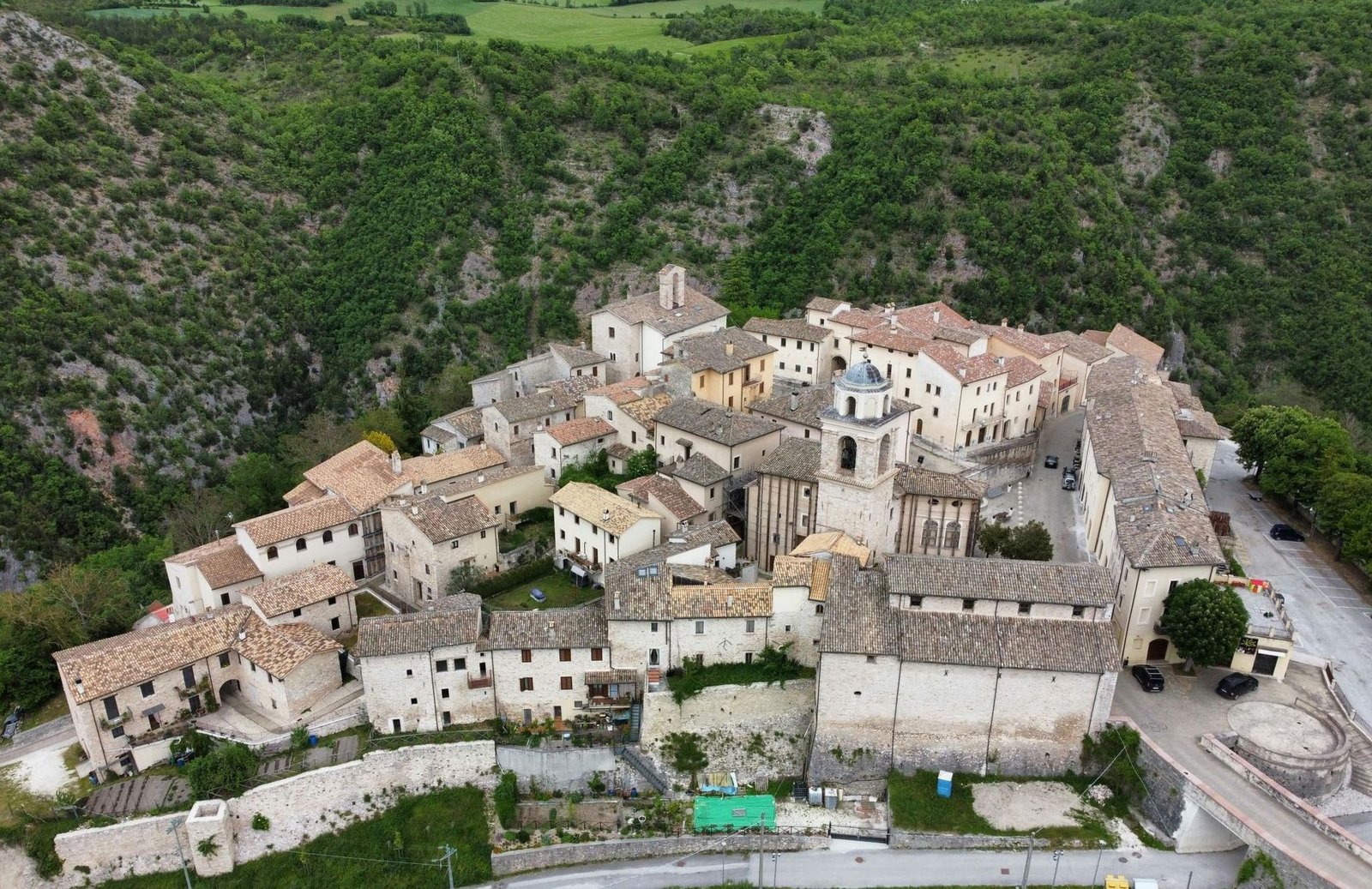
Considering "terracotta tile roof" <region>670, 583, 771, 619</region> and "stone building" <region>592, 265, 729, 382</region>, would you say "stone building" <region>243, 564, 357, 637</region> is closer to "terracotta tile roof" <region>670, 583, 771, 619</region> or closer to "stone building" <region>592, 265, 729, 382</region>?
"terracotta tile roof" <region>670, 583, 771, 619</region>

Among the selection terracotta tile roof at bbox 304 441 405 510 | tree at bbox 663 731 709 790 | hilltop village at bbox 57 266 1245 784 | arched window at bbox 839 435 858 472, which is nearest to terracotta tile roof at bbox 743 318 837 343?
hilltop village at bbox 57 266 1245 784

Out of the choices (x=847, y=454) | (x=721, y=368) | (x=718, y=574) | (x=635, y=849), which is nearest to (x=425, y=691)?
(x=635, y=849)

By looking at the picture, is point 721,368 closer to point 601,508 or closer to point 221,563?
point 601,508

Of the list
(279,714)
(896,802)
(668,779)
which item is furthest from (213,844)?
(896,802)

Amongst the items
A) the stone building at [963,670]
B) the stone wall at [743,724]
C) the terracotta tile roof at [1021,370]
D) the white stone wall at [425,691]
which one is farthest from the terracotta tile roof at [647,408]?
the terracotta tile roof at [1021,370]

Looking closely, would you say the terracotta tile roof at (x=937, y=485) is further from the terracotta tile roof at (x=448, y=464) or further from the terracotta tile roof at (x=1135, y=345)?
the terracotta tile roof at (x=1135, y=345)

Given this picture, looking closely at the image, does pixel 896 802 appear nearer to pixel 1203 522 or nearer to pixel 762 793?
pixel 762 793
